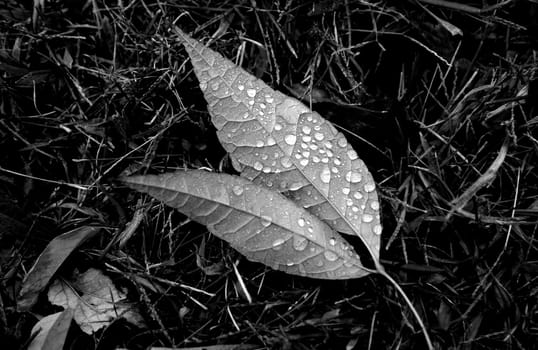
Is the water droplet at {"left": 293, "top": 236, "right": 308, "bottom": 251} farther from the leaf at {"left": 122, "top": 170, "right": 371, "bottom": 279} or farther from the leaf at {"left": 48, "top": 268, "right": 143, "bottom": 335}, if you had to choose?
the leaf at {"left": 48, "top": 268, "right": 143, "bottom": 335}

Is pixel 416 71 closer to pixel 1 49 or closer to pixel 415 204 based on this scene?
pixel 415 204

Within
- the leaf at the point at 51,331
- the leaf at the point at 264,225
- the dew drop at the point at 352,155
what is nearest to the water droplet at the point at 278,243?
the leaf at the point at 264,225

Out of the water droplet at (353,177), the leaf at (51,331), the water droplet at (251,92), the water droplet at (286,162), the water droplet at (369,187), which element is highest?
the water droplet at (251,92)

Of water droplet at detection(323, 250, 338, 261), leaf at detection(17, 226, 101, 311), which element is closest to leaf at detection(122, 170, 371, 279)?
water droplet at detection(323, 250, 338, 261)

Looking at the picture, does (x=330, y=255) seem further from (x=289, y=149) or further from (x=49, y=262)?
(x=49, y=262)

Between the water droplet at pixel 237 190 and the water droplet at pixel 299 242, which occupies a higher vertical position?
the water droplet at pixel 237 190

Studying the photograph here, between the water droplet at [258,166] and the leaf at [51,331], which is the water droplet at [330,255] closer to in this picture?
the water droplet at [258,166]

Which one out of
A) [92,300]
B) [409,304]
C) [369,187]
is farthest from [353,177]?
[92,300]
